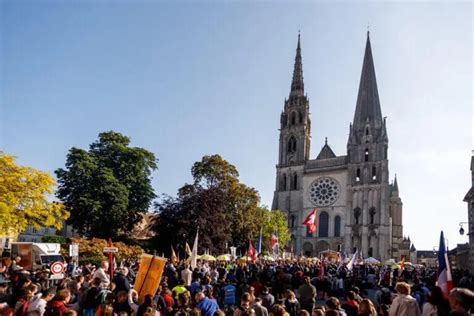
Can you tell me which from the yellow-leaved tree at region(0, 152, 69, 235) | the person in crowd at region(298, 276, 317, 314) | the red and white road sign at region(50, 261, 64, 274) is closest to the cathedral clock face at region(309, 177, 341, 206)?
the yellow-leaved tree at region(0, 152, 69, 235)

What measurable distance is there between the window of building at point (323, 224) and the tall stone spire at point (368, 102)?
13707 mm

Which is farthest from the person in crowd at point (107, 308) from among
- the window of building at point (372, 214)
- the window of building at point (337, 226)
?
the window of building at point (337, 226)

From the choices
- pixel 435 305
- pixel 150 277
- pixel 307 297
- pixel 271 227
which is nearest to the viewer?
pixel 435 305

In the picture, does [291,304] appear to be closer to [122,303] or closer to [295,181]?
[122,303]

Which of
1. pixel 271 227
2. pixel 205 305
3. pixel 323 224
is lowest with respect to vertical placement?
pixel 205 305

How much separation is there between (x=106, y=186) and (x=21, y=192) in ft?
58.2

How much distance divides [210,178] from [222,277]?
92.7ft

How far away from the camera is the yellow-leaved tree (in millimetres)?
20531

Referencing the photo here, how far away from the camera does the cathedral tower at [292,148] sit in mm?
67562

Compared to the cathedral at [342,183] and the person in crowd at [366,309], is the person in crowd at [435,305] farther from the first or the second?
the cathedral at [342,183]

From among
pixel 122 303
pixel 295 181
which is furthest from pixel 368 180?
pixel 122 303

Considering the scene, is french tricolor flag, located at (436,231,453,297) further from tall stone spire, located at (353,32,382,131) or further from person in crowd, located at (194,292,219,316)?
tall stone spire, located at (353,32,382,131)

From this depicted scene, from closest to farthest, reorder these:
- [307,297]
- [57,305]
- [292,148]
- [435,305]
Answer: [57,305] → [435,305] → [307,297] → [292,148]

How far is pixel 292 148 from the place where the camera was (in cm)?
7006
